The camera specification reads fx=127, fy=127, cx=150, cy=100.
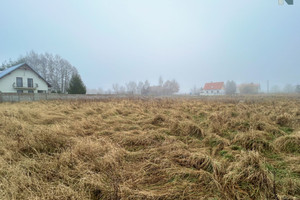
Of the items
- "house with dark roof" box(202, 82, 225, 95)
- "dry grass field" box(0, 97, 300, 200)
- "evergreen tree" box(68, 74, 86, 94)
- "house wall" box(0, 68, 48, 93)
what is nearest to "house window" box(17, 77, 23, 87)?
"house wall" box(0, 68, 48, 93)

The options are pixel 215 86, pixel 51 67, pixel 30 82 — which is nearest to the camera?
pixel 30 82

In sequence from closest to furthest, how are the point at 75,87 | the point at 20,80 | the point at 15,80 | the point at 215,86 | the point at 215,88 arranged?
the point at 15,80, the point at 20,80, the point at 75,87, the point at 215,88, the point at 215,86

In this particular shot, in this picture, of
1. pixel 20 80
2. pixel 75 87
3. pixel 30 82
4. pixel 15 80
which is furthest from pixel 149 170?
pixel 30 82

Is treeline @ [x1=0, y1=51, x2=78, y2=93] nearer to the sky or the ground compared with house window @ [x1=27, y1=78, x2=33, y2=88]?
nearer to the sky

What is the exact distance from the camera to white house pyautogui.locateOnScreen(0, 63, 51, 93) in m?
22.1

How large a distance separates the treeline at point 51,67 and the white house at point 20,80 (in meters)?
10.0

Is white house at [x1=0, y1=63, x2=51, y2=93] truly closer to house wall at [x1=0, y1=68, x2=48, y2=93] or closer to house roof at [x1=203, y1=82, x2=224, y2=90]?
house wall at [x1=0, y1=68, x2=48, y2=93]

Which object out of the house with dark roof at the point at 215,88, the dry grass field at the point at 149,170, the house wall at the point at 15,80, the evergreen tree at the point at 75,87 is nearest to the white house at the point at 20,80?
the house wall at the point at 15,80

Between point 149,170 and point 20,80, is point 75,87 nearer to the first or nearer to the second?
point 20,80

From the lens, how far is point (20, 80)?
23.8m

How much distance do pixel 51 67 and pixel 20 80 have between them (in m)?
14.5

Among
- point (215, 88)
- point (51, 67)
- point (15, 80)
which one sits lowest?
point (215, 88)

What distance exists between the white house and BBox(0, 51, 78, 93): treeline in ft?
33.0

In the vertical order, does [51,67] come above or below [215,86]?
above
